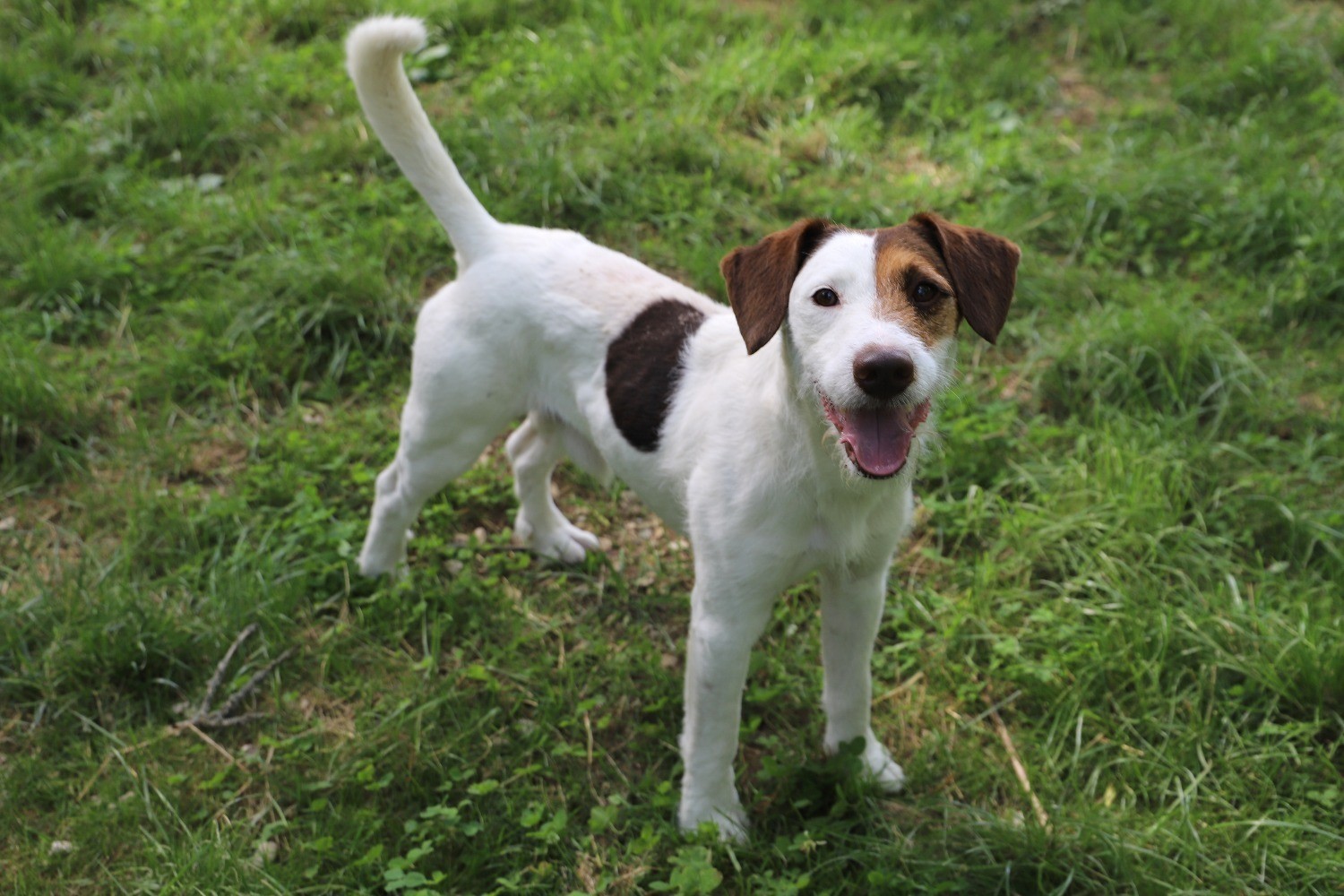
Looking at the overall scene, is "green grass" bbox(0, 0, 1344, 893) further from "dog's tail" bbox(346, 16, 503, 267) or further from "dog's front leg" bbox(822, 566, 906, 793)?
"dog's tail" bbox(346, 16, 503, 267)

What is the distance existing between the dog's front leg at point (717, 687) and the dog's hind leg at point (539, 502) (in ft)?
3.77

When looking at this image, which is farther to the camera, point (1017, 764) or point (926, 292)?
point (1017, 764)

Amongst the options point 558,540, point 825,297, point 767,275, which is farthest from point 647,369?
point 558,540

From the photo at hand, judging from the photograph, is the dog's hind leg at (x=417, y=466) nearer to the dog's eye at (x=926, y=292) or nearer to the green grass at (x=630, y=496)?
the green grass at (x=630, y=496)

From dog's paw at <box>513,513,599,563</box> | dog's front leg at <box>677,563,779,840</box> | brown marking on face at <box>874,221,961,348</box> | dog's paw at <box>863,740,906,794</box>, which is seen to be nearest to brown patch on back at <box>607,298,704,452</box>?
dog's front leg at <box>677,563,779,840</box>

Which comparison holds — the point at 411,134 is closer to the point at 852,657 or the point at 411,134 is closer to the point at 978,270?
the point at 978,270

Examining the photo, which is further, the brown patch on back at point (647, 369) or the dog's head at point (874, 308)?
the brown patch on back at point (647, 369)

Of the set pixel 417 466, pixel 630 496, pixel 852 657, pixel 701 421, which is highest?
pixel 701 421

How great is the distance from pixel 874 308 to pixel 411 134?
182 centimetres

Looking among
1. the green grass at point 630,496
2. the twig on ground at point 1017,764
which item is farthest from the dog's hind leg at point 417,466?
the twig on ground at point 1017,764

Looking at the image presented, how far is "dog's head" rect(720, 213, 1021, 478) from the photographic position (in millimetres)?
2586

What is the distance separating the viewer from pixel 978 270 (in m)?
2.86

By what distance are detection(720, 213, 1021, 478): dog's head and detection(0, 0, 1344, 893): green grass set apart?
52.7 inches

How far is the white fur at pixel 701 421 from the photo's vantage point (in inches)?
114
